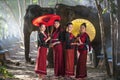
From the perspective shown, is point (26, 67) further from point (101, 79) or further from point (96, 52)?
point (101, 79)

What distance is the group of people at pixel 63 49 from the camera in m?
9.54

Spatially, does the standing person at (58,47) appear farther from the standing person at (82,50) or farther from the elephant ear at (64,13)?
the elephant ear at (64,13)

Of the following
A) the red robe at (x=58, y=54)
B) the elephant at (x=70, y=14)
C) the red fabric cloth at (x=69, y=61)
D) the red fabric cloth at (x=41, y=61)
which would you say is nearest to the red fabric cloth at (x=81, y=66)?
the red fabric cloth at (x=69, y=61)

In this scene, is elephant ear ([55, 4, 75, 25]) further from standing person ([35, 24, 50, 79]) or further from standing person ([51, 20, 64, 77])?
standing person ([35, 24, 50, 79])

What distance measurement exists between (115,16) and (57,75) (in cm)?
286

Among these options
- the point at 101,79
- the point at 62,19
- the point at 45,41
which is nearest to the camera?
the point at 45,41

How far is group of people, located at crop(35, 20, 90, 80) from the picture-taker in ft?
31.3

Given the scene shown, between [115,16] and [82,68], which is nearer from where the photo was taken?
[82,68]

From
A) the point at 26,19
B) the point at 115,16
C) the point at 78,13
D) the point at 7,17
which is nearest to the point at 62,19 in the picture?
the point at 78,13

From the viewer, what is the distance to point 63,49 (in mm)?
9828

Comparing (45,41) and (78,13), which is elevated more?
(78,13)

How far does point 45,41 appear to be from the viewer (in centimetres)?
942

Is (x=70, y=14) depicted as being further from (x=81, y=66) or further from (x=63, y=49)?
(x=81, y=66)

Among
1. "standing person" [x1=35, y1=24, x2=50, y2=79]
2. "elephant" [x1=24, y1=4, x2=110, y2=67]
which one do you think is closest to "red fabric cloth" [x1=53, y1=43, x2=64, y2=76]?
"standing person" [x1=35, y1=24, x2=50, y2=79]
